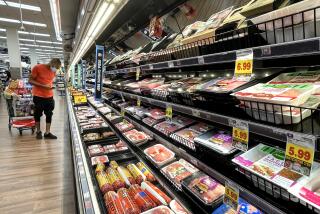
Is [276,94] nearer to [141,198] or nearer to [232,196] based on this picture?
[232,196]

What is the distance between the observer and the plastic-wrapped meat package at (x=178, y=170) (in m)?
1.64

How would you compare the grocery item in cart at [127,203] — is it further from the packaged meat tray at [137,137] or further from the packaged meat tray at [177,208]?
the packaged meat tray at [137,137]

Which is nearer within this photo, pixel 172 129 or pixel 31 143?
pixel 172 129

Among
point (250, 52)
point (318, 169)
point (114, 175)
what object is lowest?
point (114, 175)

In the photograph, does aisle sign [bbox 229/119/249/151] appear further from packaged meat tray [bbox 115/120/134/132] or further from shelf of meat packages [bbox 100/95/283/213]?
packaged meat tray [bbox 115/120/134/132]

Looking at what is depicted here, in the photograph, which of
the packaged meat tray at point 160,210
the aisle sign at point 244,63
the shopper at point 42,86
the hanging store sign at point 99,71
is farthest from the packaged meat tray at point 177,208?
the shopper at point 42,86

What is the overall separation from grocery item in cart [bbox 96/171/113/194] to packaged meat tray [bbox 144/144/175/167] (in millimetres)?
372

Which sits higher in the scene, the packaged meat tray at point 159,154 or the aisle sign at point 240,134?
the aisle sign at point 240,134

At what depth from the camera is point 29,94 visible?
239 inches

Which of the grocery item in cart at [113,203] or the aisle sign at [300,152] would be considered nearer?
the aisle sign at [300,152]

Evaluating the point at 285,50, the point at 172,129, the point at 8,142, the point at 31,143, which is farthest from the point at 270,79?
the point at 8,142

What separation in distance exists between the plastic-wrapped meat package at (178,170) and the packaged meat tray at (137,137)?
560 mm

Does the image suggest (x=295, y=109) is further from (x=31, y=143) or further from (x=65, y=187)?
(x=31, y=143)

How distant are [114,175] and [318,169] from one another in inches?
57.6
